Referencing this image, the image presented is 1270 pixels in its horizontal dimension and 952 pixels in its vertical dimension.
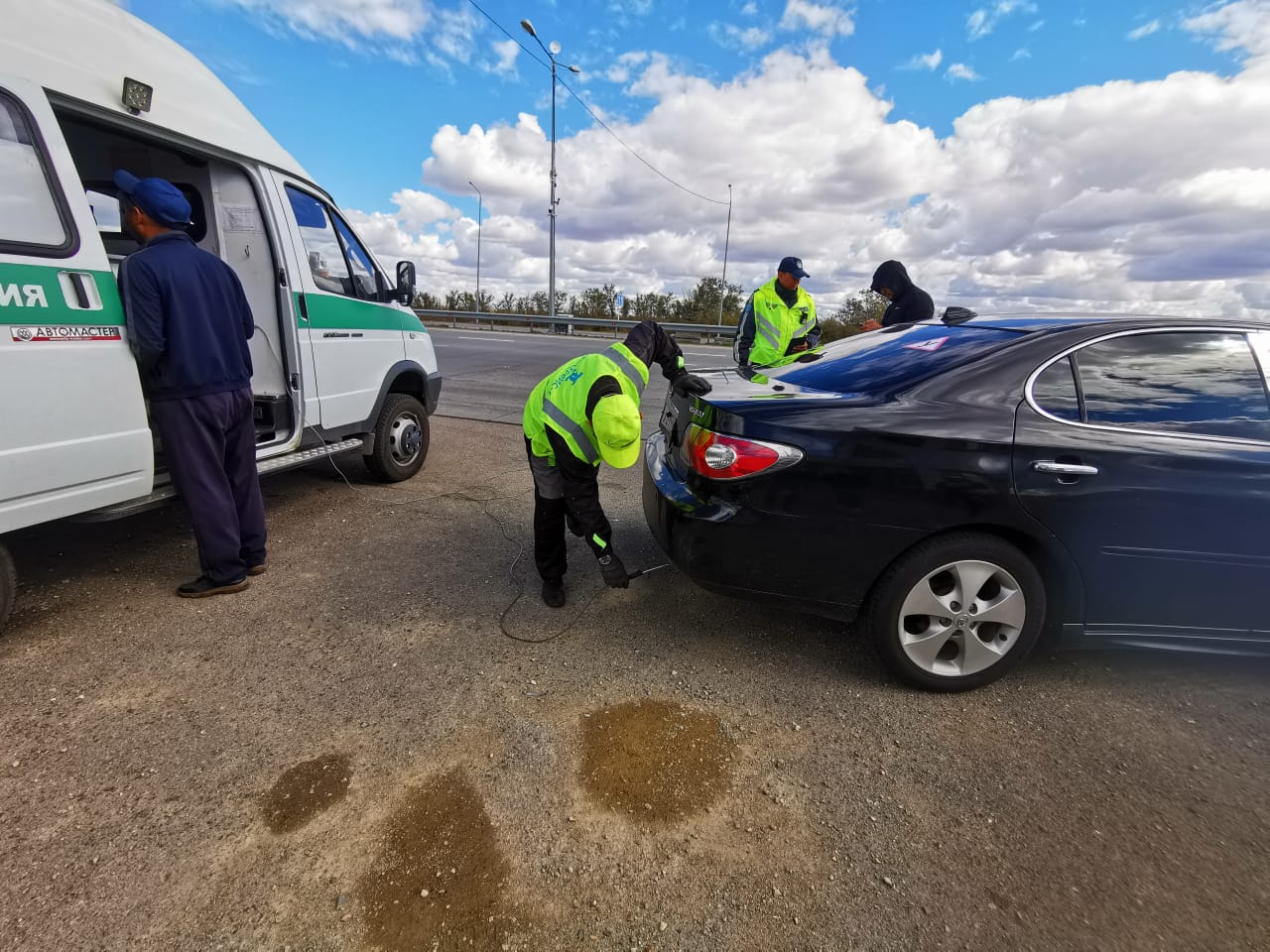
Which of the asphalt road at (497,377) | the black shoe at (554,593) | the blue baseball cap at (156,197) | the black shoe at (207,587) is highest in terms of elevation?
the blue baseball cap at (156,197)

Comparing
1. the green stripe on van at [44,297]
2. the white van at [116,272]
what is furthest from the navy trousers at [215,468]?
the green stripe on van at [44,297]

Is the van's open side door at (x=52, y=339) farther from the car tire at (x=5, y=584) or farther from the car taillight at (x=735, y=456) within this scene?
the car taillight at (x=735, y=456)

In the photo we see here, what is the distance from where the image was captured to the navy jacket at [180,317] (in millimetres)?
2805

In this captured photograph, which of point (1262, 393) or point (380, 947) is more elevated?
point (1262, 393)

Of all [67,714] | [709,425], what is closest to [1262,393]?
[709,425]

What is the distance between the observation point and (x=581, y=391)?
8.96ft

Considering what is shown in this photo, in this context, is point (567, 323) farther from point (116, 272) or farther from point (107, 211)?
point (116, 272)

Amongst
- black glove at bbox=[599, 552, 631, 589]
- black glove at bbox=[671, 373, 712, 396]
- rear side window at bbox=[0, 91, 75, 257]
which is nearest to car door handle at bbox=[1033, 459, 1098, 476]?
black glove at bbox=[671, 373, 712, 396]

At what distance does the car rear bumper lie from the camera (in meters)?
2.43

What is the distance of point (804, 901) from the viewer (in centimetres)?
170

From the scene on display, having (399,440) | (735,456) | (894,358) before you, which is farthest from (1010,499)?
(399,440)

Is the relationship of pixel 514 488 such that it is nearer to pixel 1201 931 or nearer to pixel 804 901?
pixel 804 901

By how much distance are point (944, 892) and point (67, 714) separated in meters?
2.99

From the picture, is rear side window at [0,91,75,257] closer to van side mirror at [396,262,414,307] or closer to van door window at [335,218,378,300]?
van door window at [335,218,378,300]
